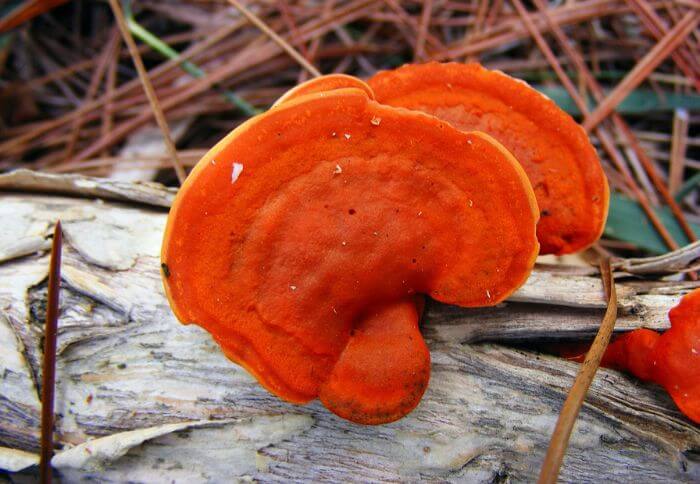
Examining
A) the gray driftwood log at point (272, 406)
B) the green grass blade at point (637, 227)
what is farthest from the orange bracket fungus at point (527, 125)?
the green grass blade at point (637, 227)

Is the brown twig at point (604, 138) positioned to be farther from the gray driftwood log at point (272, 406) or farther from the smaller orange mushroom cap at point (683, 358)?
the smaller orange mushroom cap at point (683, 358)

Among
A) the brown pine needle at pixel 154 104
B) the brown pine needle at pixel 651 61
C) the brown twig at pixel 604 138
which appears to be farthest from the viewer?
the brown pine needle at pixel 651 61

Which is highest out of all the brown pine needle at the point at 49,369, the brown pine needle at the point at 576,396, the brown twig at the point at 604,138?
the brown twig at the point at 604,138

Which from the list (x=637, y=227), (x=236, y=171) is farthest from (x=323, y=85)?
(x=637, y=227)

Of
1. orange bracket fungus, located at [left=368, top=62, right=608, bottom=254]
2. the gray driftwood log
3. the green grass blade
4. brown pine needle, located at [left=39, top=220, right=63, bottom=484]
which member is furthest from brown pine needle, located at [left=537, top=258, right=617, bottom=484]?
brown pine needle, located at [left=39, top=220, right=63, bottom=484]

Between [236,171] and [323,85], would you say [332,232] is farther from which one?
[323,85]

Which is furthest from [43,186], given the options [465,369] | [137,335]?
[465,369]

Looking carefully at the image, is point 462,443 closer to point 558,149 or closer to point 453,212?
point 453,212
